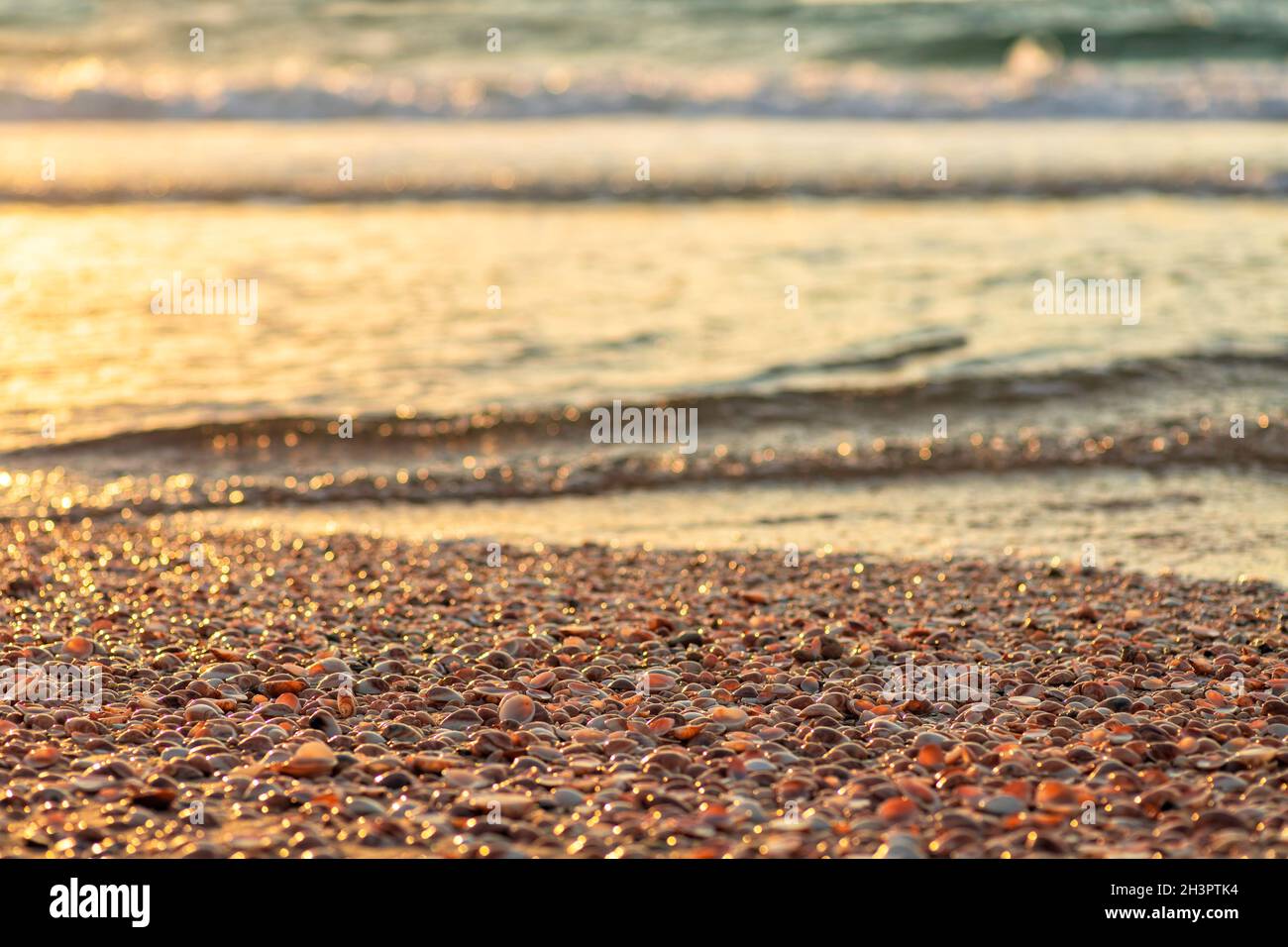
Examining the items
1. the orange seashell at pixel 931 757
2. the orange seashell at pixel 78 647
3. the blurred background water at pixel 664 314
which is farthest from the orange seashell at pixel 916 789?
the blurred background water at pixel 664 314

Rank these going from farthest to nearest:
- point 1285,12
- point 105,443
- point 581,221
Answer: point 1285,12 < point 581,221 < point 105,443

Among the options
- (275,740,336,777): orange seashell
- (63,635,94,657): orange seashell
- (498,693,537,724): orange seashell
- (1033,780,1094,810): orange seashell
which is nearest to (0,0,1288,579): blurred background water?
(63,635,94,657): orange seashell

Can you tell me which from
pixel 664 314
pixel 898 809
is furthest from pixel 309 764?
pixel 664 314

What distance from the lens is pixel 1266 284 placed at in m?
12.5

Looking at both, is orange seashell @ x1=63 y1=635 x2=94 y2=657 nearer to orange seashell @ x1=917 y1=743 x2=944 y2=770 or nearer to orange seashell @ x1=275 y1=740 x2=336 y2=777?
orange seashell @ x1=275 y1=740 x2=336 y2=777

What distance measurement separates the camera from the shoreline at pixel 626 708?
12.5 ft

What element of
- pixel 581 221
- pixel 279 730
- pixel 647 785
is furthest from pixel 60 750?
pixel 581 221

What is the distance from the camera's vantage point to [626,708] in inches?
189

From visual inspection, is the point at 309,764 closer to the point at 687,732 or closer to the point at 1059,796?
the point at 687,732

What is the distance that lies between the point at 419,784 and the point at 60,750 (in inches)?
44.7

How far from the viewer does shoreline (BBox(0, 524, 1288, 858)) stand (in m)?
3.80

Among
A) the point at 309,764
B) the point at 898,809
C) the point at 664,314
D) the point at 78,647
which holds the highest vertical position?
the point at 664,314

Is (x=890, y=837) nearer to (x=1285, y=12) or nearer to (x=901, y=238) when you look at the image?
(x=901, y=238)

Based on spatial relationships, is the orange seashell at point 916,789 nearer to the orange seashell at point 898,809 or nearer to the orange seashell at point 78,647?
the orange seashell at point 898,809
